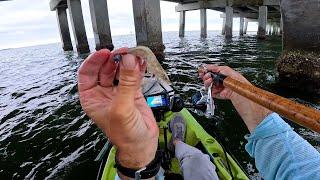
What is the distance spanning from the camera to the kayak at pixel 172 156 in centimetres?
382

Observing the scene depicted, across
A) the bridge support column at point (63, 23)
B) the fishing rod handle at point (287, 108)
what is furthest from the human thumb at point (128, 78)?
the bridge support column at point (63, 23)

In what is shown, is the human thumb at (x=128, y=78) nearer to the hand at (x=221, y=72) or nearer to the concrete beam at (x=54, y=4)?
the hand at (x=221, y=72)

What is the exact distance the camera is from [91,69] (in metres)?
1.92

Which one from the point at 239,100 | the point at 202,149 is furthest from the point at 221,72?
the point at 202,149

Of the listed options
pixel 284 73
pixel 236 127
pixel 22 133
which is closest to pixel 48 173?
pixel 22 133

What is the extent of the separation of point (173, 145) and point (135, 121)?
315cm

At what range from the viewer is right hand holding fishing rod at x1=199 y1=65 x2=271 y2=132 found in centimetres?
222

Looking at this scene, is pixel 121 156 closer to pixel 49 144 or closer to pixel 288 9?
pixel 49 144

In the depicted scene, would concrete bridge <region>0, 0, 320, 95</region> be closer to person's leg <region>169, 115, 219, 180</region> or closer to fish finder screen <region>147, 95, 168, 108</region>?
fish finder screen <region>147, 95, 168, 108</region>

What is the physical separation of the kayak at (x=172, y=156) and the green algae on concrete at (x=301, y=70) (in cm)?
504

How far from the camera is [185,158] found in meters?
3.78

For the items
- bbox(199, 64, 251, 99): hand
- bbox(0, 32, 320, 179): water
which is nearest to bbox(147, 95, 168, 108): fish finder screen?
bbox(0, 32, 320, 179): water

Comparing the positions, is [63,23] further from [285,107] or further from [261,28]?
[285,107]

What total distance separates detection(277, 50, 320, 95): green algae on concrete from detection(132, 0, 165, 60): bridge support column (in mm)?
8801
